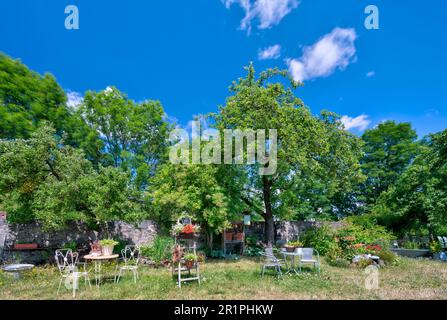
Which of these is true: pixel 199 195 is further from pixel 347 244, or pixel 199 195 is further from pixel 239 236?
pixel 347 244

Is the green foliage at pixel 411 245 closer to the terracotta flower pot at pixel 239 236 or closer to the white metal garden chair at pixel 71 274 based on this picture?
the terracotta flower pot at pixel 239 236

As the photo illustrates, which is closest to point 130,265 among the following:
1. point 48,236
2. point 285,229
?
point 48,236

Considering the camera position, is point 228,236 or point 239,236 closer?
point 228,236

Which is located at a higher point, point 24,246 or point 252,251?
point 24,246

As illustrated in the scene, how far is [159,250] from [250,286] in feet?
13.5

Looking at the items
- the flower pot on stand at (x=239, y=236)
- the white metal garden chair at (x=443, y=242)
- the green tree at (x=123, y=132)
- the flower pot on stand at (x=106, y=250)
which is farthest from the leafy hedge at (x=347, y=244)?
the green tree at (x=123, y=132)

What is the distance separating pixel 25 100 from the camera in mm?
14805

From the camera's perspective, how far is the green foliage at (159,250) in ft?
30.3

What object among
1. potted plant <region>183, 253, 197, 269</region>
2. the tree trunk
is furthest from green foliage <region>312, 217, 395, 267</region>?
potted plant <region>183, 253, 197, 269</region>

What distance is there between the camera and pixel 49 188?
8781 mm

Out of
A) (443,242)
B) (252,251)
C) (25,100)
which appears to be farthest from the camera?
(25,100)

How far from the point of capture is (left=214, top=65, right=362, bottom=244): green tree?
392 inches

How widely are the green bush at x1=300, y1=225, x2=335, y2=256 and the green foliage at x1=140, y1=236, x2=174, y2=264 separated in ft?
19.9

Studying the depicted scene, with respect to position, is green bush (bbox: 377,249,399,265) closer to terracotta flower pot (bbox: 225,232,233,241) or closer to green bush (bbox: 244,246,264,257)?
green bush (bbox: 244,246,264,257)
